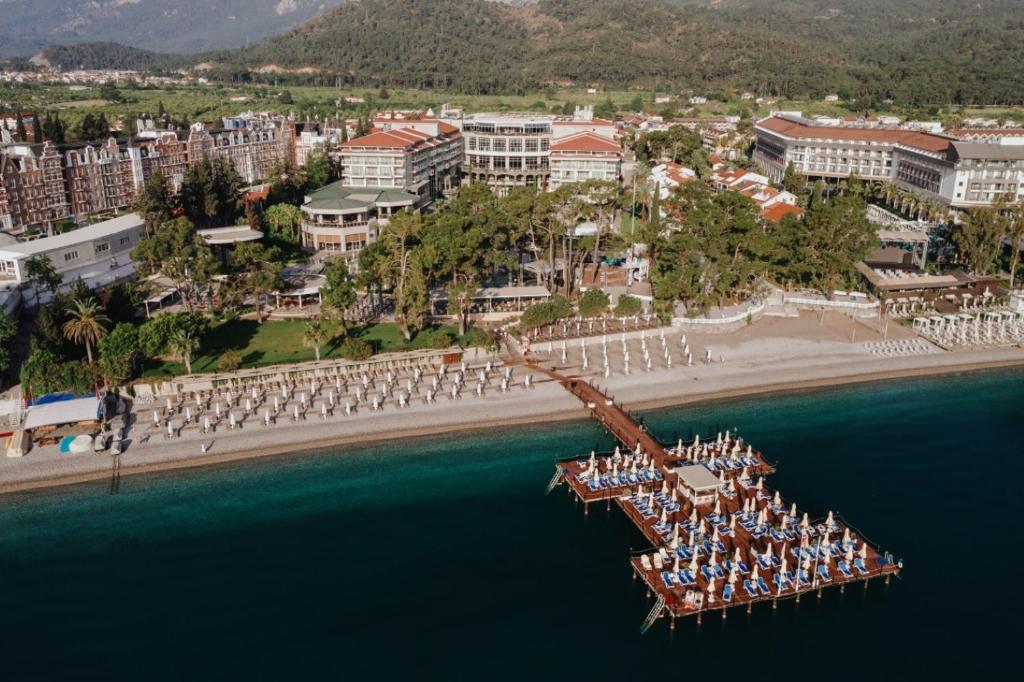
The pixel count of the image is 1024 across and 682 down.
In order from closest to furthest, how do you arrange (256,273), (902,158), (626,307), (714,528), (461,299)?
1. (714,528)
2. (461,299)
3. (256,273)
4. (626,307)
5. (902,158)

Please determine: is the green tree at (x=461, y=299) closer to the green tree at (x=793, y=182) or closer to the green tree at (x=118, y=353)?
the green tree at (x=118, y=353)

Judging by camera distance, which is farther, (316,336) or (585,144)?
(585,144)

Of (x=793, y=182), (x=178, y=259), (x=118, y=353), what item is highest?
(x=178, y=259)

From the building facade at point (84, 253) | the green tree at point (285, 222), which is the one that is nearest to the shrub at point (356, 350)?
the building facade at point (84, 253)

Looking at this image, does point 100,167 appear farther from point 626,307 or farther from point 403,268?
point 626,307

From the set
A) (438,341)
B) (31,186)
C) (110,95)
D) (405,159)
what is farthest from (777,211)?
(110,95)

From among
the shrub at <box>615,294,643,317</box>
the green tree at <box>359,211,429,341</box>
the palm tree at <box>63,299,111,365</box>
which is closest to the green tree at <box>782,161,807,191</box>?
the shrub at <box>615,294,643,317</box>

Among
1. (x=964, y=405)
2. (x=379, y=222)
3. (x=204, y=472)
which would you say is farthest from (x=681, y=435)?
(x=379, y=222)
